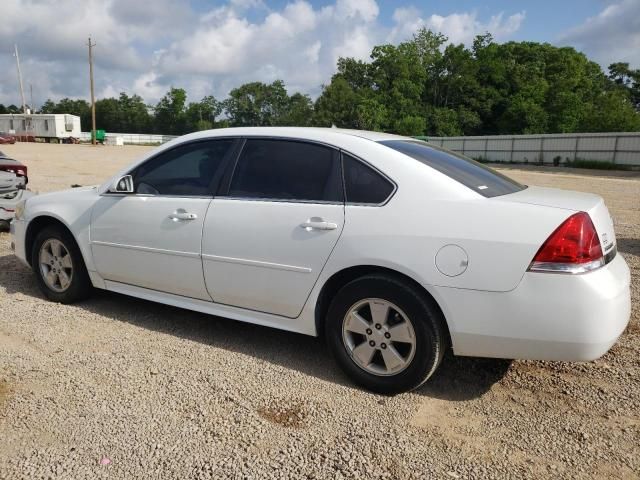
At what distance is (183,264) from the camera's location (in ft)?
12.6

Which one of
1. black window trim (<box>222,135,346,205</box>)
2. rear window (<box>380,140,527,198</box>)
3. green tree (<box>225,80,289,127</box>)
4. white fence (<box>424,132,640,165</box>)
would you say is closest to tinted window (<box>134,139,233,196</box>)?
black window trim (<box>222,135,346,205</box>)

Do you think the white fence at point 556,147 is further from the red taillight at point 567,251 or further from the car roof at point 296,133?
the red taillight at point 567,251

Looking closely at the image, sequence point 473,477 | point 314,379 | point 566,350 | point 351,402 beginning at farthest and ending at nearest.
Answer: point 314,379 < point 351,402 < point 566,350 < point 473,477

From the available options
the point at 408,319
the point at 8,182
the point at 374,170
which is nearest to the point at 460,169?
the point at 374,170

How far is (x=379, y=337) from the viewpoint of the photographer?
311 centimetres

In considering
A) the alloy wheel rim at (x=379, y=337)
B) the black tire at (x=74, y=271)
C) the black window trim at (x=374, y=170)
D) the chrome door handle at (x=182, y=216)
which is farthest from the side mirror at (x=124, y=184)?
the alloy wheel rim at (x=379, y=337)

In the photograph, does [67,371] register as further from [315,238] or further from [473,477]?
[473,477]

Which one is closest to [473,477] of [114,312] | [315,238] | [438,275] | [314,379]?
[438,275]

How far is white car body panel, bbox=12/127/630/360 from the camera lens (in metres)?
2.73

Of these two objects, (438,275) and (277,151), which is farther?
(277,151)

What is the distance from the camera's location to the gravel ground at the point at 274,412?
2.52 m

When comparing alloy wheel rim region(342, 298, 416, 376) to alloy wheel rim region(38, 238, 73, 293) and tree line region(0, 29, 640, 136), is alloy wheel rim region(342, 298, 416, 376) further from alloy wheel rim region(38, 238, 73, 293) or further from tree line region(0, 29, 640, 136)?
tree line region(0, 29, 640, 136)

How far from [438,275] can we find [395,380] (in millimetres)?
693

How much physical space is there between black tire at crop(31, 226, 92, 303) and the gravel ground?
0.47 metres
